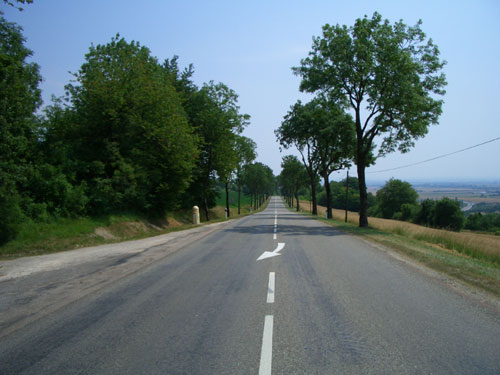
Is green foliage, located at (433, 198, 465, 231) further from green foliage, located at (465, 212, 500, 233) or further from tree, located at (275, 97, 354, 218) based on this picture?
tree, located at (275, 97, 354, 218)

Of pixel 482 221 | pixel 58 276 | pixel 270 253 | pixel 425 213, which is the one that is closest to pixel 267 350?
pixel 58 276

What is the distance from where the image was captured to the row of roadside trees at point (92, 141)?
1366 centimetres

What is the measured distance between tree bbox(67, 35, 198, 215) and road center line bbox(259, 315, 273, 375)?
17471 mm

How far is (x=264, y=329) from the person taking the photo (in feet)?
16.7

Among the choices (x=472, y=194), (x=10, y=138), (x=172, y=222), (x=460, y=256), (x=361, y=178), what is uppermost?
(x=10, y=138)

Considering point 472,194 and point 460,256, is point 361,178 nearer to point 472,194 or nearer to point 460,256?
point 460,256

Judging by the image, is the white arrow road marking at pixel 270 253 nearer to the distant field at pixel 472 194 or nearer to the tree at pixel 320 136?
the tree at pixel 320 136

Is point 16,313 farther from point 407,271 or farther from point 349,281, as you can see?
point 407,271

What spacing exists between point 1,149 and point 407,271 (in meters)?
13.9

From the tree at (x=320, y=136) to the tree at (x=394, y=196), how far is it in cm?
5809

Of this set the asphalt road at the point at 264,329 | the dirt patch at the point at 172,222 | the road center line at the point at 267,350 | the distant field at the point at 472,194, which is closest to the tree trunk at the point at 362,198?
the dirt patch at the point at 172,222

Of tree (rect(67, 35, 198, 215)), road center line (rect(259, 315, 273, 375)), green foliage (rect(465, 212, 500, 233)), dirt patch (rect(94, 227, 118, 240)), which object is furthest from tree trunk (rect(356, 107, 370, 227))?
green foliage (rect(465, 212, 500, 233))

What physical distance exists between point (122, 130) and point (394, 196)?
3435 inches

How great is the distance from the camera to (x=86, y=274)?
907cm
